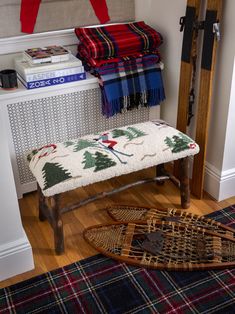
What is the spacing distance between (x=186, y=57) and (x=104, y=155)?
717 mm

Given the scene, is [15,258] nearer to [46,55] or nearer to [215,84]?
[46,55]

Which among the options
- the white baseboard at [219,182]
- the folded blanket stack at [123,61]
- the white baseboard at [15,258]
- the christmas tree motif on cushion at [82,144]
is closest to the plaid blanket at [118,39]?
the folded blanket stack at [123,61]

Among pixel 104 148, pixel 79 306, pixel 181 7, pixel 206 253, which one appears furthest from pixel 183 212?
pixel 181 7

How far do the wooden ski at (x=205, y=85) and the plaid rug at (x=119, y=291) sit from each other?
634mm

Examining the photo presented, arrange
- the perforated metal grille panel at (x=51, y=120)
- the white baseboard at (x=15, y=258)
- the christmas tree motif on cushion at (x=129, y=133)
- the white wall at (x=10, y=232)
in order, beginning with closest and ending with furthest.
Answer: the white wall at (x=10, y=232) → the white baseboard at (x=15, y=258) → the christmas tree motif on cushion at (x=129, y=133) → the perforated metal grille panel at (x=51, y=120)

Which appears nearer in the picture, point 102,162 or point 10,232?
point 10,232

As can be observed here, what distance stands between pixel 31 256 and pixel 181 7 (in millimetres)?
1495

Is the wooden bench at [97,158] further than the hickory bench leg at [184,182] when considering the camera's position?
No

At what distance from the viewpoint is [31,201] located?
241 cm

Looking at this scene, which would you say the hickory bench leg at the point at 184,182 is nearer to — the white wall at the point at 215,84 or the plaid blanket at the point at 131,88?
the white wall at the point at 215,84

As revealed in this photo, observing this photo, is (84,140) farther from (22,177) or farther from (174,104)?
(174,104)

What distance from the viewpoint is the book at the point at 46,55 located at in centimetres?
218

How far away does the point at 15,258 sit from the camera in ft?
6.04

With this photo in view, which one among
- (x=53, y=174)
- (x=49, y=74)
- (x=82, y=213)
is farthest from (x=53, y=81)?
(x=82, y=213)
